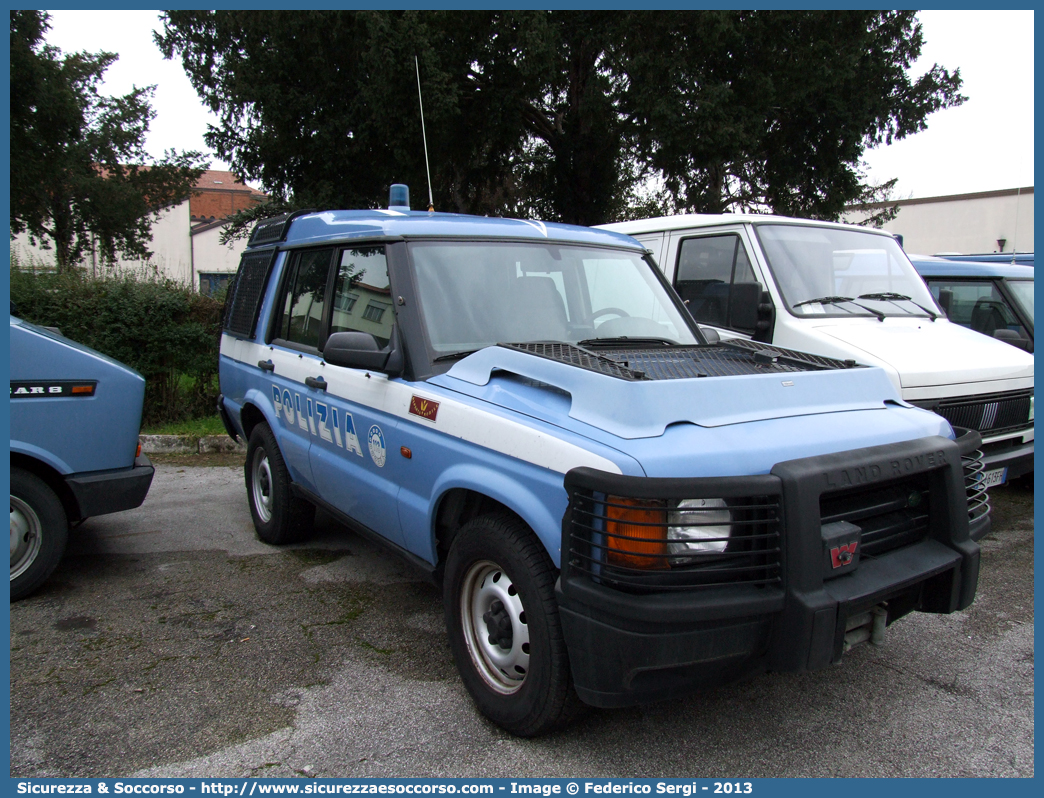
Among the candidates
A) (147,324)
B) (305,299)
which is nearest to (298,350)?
(305,299)

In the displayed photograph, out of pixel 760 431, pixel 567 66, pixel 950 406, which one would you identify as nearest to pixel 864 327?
pixel 950 406

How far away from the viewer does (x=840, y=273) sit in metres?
6.00

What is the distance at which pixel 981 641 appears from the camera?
377 centimetres

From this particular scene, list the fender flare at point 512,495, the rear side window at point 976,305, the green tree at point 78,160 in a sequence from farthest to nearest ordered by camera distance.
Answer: the green tree at point 78,160
the rear side window at point 976,305
the fender flare at point 512,495

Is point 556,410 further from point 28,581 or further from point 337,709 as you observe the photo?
point 28,581

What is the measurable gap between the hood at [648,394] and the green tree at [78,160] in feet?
59.1

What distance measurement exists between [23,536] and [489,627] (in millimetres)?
2872

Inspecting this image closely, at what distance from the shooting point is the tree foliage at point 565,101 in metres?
14.2

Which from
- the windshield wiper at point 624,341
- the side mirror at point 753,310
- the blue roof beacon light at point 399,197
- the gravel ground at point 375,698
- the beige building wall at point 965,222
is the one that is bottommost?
the gravel ground at point 375,698

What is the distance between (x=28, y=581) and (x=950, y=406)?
18.7ft

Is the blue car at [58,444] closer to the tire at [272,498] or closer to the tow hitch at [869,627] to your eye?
the tire at [272,498]

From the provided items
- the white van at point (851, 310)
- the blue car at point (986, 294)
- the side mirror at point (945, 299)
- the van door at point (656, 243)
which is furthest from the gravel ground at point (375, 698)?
the blue car at point (986, 294)

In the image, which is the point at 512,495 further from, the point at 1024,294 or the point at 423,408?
the point at 1024,294

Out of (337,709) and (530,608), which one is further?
(337,709)
